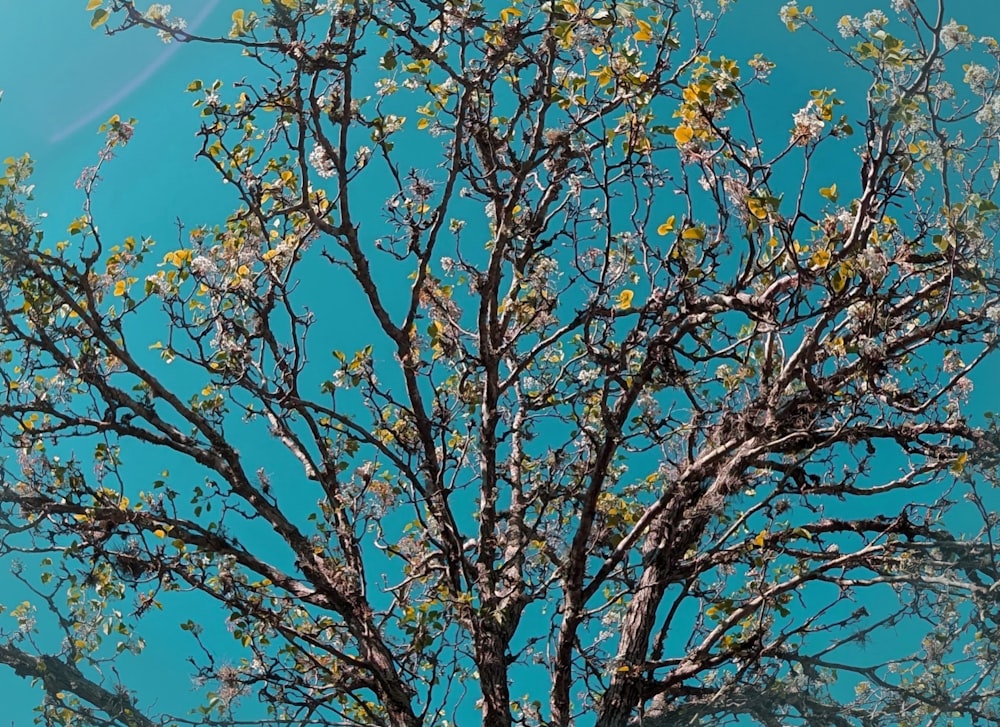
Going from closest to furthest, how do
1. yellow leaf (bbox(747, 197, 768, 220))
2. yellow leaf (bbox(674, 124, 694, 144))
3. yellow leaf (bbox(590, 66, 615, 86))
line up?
yellow leaf (bbox(747, 197, 768, 220))
yellow leaf (bbox(674, 124, 694, 144))
yellow leaf (bbox(590, 66, 615, 86))

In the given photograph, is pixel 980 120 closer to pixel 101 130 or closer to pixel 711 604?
pixel 711 604

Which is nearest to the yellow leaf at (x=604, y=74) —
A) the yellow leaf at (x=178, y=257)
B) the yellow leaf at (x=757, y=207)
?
the yellow leaf at (x=757, y=207)

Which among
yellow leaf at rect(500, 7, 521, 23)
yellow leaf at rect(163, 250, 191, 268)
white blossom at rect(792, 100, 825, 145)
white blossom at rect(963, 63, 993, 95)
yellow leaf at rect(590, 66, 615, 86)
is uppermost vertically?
yellow leaf at rect(500, 7, 521, 23)

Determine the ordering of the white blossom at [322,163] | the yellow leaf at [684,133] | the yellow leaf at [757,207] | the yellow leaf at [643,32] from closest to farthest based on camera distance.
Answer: the yellow leaf at [757,207]
the yellow leaf at [684,133]
the yellow leaf at [643,32]
the white blossom at [322,163]

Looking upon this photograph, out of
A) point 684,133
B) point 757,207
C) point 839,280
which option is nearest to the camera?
point 757,207

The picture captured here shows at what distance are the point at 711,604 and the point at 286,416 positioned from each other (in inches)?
135

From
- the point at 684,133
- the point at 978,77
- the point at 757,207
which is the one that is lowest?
the point at 757,207

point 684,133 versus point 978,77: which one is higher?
point 978,77

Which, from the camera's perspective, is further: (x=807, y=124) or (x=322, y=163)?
(x=322, y=163)

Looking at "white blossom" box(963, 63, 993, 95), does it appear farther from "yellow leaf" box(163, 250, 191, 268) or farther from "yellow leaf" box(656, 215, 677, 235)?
"yellow leaf" box(163, 250, 191, 268)

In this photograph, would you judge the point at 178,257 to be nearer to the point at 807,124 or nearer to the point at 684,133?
the point at 684,133

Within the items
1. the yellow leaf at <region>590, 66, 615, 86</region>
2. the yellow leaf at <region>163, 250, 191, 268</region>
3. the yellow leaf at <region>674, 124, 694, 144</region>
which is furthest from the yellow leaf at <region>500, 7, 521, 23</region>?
the yellow leaf at <region>163, 250, 191, 268</region>

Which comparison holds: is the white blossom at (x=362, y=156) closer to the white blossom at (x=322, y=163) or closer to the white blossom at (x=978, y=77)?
the white blossom at (x=322, y=163)

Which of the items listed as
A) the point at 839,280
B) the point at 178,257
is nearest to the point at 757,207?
the point at 839,280
